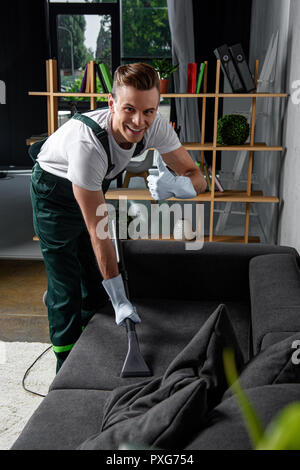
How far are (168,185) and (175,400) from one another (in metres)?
1.15

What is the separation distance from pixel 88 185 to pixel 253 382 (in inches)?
34.8

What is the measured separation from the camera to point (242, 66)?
3303 mm

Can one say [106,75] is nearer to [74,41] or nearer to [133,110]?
[133,110]

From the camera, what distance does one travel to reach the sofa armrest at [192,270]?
7.02ft

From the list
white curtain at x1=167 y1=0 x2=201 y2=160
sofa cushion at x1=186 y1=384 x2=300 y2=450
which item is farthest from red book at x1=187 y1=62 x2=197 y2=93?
sofa cushion at x1=186 y1=384 x2=300 y2=450

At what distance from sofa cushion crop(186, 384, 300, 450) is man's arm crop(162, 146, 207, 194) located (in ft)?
4.19

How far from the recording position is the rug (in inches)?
71.3

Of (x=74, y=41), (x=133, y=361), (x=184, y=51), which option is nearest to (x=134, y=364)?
(x=133, y=361)

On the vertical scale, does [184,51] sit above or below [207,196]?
above

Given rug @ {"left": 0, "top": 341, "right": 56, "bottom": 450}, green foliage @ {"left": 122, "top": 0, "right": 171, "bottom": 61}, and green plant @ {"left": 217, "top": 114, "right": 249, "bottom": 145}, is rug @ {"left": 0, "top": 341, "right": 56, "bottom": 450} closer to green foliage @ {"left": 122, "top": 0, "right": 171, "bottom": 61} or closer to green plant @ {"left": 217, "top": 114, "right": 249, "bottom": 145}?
green plant @ {"left": 217, "top": 114, "right": 249, "bottom": 145}

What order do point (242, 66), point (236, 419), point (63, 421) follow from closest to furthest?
point (236, 419) → point (63, 421) → point (242, 66)

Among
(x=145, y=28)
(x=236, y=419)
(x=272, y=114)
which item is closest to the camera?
(x=236, y=419)

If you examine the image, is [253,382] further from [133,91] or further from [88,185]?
[133,91]
